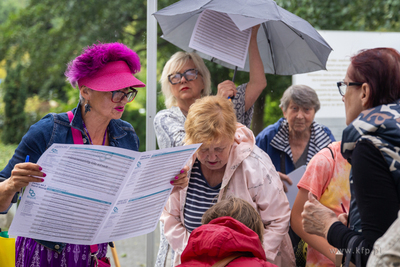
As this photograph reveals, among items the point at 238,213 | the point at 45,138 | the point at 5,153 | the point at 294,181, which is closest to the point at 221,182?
the point at 238,213

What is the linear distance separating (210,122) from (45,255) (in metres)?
1.09

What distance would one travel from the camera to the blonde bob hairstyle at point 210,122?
2119mm

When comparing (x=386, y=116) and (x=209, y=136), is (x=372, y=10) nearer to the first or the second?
(x=209, y=136)

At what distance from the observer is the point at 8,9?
8.10 m

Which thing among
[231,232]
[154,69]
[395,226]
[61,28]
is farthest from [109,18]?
[395,226]

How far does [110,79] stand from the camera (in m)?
1.92

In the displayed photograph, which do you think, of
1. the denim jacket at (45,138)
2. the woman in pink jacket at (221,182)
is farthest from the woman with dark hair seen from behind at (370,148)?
the denim jacket at (45,138)

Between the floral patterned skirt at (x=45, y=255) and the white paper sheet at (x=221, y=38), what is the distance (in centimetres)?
147

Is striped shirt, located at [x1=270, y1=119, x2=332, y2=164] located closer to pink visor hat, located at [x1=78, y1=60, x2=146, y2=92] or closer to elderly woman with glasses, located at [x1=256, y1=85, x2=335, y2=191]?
elderly woman with glasses, located at [x1=256, y1=85, x2=335, y2=191]

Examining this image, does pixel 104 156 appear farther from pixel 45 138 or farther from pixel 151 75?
pixel 151 75

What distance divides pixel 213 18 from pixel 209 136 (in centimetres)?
98

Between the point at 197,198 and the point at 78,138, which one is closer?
the point at 78,138

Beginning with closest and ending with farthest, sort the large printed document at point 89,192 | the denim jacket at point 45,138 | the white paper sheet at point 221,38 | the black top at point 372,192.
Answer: the black top at point 372,192 < the large printed document at point 89,192 < the denim jacket at point 45,138 < the white paper sheet at point 221,38

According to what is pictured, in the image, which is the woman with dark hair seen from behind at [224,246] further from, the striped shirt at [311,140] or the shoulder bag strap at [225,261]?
the striped shirt at [311,140]
